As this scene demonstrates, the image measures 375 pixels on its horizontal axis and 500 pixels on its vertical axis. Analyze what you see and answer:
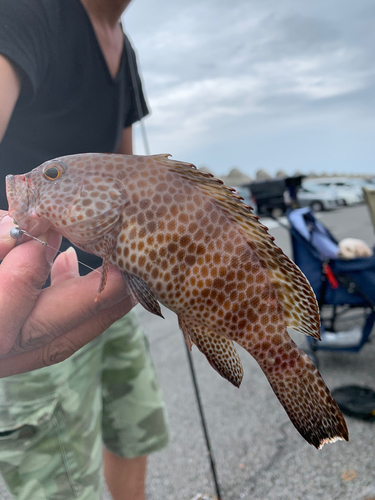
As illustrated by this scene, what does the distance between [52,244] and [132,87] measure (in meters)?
0.43

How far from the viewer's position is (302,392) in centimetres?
49

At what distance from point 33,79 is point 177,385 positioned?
7.72 feet

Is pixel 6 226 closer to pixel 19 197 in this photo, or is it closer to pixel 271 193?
pixel 19 197

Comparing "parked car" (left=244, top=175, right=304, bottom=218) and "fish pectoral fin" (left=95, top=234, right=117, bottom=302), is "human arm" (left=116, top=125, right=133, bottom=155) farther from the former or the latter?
"fish pectoral fin" (left=95, top=234, right=117, bottom=302)

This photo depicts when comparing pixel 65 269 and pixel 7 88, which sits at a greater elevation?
pixel 7 88

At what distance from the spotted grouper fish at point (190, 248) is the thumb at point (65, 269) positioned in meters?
0.11

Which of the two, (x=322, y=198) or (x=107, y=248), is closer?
(x=107, y=248)

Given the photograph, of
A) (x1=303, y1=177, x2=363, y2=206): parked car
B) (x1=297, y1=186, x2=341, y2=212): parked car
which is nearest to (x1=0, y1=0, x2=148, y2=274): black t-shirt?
(x1=297, y1=186, x2=341, y2=212): parked car

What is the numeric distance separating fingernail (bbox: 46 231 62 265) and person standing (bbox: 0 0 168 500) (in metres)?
0.08

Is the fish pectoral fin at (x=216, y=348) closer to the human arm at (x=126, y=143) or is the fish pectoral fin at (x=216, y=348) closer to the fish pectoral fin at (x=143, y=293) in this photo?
the fish pectoral fin at (x=143, y=293)

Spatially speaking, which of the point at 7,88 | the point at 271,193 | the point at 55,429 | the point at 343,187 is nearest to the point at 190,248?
the point at 7,88

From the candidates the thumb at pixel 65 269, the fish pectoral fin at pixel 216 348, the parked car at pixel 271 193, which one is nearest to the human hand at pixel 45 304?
the thumb at pixel 65 269

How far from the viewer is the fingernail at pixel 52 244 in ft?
1.69

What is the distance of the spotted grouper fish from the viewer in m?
0.46
